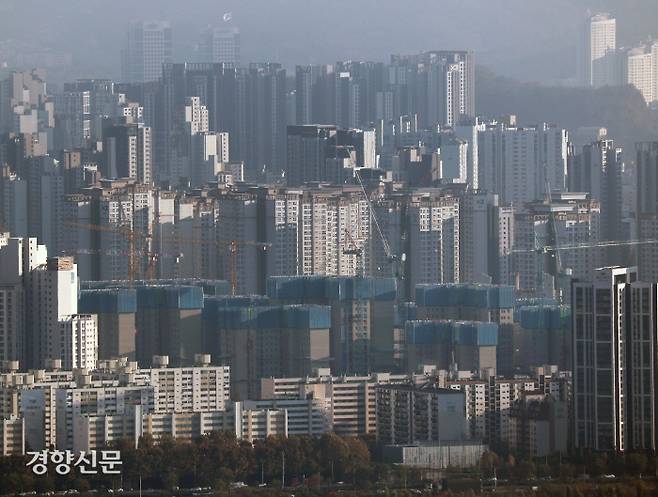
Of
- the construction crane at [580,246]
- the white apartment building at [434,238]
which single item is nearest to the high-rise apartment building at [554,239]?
the construction crane at [580,246]

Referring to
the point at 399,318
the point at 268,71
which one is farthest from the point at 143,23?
the point at 399,318

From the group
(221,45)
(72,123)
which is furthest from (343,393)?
(72,123)

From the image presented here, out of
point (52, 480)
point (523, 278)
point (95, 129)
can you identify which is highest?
point (95, 129)

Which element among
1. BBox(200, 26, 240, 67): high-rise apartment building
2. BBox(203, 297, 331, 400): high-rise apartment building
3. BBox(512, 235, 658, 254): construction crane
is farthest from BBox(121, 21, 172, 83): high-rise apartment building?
BBox(203, 297, 331, 400): high-rise apartment building

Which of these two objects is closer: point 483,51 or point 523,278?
point 523,278

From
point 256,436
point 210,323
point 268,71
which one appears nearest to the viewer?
point 256,436

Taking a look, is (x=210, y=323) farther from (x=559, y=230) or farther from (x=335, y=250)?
(x=559, y=230)

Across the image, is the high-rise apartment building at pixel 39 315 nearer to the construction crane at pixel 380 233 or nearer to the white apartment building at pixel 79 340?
the white apartment building at pixel 79 340
